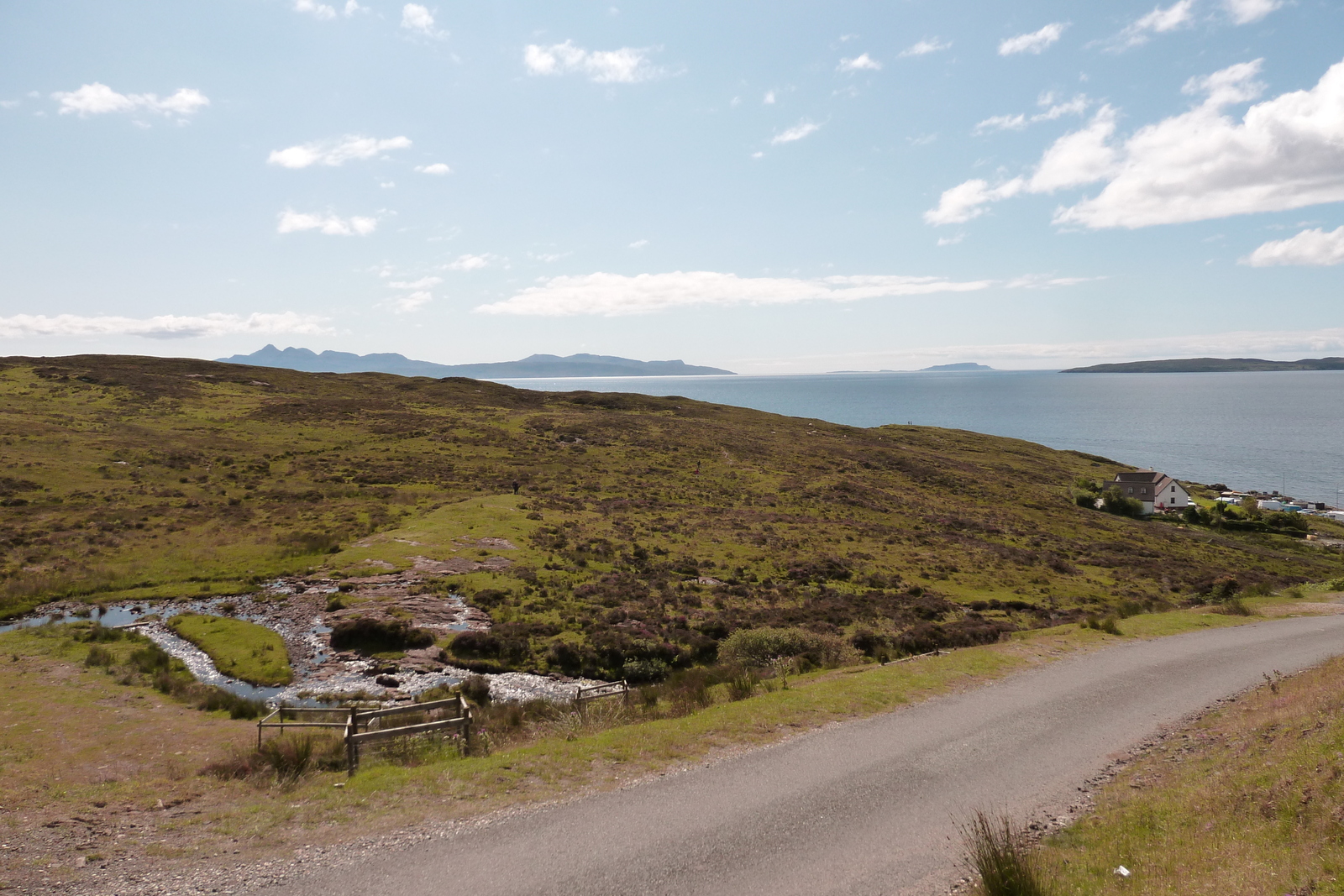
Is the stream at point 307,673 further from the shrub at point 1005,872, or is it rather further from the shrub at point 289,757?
the shrub at point 1005,872

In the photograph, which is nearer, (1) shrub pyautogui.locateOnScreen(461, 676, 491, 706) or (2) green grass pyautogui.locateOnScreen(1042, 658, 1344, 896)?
(2) green grass pyautogui.locateOnScreen(1042, 658, 1344, 896)

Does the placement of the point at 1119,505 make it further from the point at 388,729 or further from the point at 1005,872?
the point at 388,729

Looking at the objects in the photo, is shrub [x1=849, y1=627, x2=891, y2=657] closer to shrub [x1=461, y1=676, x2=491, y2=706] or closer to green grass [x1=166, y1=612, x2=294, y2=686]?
shrub [x1=461, y1=676, x2=491, y2=706]

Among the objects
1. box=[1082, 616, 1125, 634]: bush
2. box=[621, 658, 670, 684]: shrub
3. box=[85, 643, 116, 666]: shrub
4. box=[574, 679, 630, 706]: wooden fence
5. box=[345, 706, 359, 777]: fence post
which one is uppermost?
box=[345, 706, 359, 777]: fence post

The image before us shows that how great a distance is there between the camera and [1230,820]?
970cm

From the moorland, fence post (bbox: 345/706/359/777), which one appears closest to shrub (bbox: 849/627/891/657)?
the moorland

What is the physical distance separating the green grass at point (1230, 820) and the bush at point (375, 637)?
2572 centimetres

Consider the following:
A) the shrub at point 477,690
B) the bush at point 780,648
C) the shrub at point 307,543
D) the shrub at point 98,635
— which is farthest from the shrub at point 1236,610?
the shrub at point 98,635

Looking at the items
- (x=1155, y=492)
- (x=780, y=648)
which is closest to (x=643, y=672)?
(x=780, y=648)

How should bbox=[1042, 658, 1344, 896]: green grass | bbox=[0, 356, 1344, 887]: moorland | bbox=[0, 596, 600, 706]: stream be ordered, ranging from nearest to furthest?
bbox=[1042, 658, 1344, 896]: green grass, bbox=[0, 356, 1344, 887]: moorland, bbox=[0, 596, 600, 706]: stream

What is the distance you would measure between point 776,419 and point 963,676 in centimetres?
11665

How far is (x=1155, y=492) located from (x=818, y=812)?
10283 centimetres

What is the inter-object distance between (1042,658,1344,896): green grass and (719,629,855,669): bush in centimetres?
1439

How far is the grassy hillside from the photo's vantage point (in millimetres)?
35750
